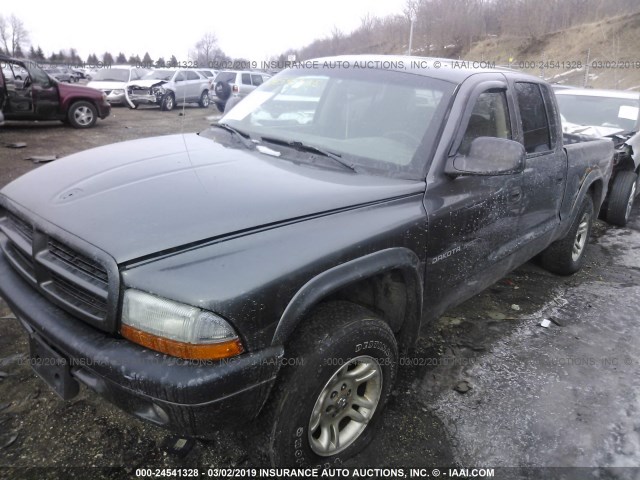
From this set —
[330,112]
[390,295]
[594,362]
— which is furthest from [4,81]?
[594,362]

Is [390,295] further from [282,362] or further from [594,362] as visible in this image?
[594,362]

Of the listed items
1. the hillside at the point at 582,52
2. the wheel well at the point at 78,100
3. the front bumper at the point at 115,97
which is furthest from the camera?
the hillside at the point at 582,52

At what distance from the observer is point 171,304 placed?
1.62m

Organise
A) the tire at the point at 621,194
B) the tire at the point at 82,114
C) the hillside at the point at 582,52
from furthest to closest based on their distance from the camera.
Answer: the hillside at the point at 582,52, the tire at the point at 82,114, the tire at the point at 621,194

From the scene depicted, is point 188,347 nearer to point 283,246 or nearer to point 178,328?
point 178,328

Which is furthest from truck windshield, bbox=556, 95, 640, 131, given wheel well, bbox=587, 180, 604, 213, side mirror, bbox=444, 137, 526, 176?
side mirror, bbox=444, 137, 526, 176

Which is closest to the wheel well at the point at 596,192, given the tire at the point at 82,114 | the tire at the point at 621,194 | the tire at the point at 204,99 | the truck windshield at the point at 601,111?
Result: the tire at the point at 621,194

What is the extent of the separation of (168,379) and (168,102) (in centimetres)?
1850

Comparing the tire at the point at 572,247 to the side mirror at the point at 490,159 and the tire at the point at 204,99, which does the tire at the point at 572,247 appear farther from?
the tire at the point at 204,99

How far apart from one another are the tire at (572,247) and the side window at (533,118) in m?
1.12

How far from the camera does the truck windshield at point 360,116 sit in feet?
8.39

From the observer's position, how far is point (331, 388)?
2064mm

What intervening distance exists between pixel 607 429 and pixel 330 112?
2.41 meters

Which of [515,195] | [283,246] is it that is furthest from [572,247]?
[283,246]
